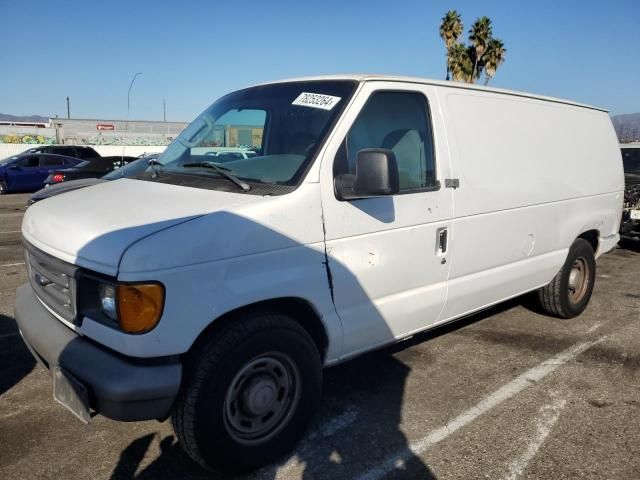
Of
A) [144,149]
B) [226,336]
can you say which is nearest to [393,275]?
[226,336]

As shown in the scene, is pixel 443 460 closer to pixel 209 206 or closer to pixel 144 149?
pixel 209 206

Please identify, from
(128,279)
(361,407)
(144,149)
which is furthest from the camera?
(144,149)

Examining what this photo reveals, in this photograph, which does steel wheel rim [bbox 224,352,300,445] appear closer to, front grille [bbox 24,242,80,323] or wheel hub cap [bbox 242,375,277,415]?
wheel hub cap [bbox 242,375,277,415]

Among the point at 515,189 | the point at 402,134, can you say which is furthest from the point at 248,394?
the point at 515,189

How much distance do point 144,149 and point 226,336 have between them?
3564cm

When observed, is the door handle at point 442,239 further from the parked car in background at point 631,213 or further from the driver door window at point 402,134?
the parked car in background at point 631,213

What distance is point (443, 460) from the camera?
2891 mm

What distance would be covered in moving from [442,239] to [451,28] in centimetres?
3039

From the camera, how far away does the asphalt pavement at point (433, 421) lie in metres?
2.82

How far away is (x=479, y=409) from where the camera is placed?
3.46 m

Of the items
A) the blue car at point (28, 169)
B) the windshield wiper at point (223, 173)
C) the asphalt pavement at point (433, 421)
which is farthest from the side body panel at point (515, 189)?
the blue car at point (28, 169)

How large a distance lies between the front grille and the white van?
16 mm

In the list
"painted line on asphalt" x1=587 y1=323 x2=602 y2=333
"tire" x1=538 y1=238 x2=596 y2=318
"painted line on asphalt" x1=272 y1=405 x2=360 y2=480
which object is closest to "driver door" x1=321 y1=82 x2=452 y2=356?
"painted line on asphalt" x1=272 y1=405 x2=360 y2=480

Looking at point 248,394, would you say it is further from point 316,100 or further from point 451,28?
point 451,28
